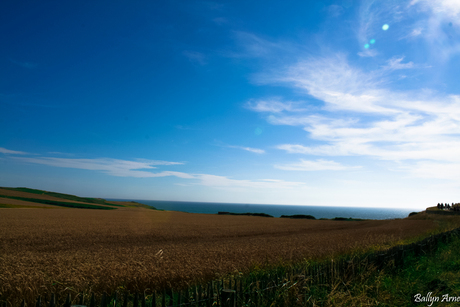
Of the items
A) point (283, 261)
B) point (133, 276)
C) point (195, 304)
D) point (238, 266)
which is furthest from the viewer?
point (283, 261)

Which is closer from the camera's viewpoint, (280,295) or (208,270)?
(280,295)

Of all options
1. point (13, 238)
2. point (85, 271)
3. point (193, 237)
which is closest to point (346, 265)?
point (85, 271)

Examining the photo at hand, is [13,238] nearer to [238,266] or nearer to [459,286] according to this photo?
[238,266]

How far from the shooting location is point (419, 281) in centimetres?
692

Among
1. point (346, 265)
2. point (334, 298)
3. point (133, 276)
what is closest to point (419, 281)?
point (346, 265)

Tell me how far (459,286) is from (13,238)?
23.6 m

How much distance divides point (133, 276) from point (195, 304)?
3903 millimetres

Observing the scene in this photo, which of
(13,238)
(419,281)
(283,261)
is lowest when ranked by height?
(13,238)

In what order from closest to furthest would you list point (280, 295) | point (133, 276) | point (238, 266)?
point (280, 295) < point (133, 276) < point (238, 266)

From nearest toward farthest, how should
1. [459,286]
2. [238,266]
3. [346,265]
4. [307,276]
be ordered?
1. [307,276]
2. [459,286]
3. [346,265]
4. [238,266]

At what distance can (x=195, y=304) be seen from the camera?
14.2 feet

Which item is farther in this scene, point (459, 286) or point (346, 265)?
point (346, 265)

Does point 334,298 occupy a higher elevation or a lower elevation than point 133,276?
higher

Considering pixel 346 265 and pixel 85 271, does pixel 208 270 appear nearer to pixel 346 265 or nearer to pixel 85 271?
pixel 85 271
